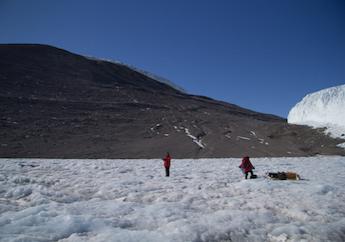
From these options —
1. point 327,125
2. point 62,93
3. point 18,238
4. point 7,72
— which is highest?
point 7,72

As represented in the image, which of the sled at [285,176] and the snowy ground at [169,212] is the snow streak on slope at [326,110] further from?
the snowy ground at [169,212]

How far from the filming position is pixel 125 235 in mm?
6980

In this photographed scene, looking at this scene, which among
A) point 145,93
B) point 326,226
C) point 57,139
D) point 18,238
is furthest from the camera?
point 145,93

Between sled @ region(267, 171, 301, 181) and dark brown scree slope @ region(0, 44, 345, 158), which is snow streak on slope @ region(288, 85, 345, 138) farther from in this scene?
sled @ region(267, 171, 301, 181)

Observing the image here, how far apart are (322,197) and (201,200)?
4582 mm

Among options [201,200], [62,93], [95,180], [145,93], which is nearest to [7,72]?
[62,93]

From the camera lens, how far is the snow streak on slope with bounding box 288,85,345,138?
4630 cm

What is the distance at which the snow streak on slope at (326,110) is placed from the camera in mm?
46297

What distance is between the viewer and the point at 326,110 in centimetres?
5053

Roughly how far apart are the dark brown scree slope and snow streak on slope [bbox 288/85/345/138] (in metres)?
2.31

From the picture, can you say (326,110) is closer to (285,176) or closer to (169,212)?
(285,176)

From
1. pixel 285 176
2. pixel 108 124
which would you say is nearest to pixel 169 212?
pixel 285 176

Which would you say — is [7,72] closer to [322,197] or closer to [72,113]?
[72,113]

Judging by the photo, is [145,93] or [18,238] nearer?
[18,238]
